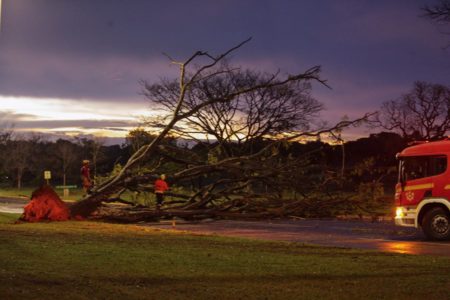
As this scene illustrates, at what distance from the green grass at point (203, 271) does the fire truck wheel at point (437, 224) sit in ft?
15.3

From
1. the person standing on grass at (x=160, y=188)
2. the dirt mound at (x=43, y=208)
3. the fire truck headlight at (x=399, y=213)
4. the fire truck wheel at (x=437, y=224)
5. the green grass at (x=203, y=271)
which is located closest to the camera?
the green grass at (x=203, y=271)

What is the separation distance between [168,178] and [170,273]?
564 inches

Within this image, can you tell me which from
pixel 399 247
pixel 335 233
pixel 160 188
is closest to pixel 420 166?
pixel 335 233

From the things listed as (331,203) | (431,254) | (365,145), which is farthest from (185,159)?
(365,145)

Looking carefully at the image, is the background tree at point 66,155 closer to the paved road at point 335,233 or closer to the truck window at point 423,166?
the paved road at point 335,233

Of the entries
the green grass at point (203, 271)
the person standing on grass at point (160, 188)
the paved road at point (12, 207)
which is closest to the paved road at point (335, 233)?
the person standing on grass at point (160, 188)

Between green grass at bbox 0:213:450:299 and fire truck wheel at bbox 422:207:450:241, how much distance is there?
4656mm

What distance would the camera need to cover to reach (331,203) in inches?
930

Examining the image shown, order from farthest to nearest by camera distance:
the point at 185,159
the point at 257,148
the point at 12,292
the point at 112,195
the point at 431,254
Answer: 1. the point at 257,148
2. the point at 185,159
3. the point at 112,195
4. the point at 431,254
5. the point at 12,292

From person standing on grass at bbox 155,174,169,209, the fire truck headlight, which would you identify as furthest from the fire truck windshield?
person standing on grass at bbox 155,174,169,209

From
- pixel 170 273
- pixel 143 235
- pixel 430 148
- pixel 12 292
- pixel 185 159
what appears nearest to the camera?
pixel 12 292

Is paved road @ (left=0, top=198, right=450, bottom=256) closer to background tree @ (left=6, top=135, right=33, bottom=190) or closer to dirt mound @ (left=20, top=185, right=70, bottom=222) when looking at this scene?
dirt mound @ (left=20, top=185, right=70, bottom=222)

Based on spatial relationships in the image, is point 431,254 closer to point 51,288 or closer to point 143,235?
point 143,235

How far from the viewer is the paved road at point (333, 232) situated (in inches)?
614
